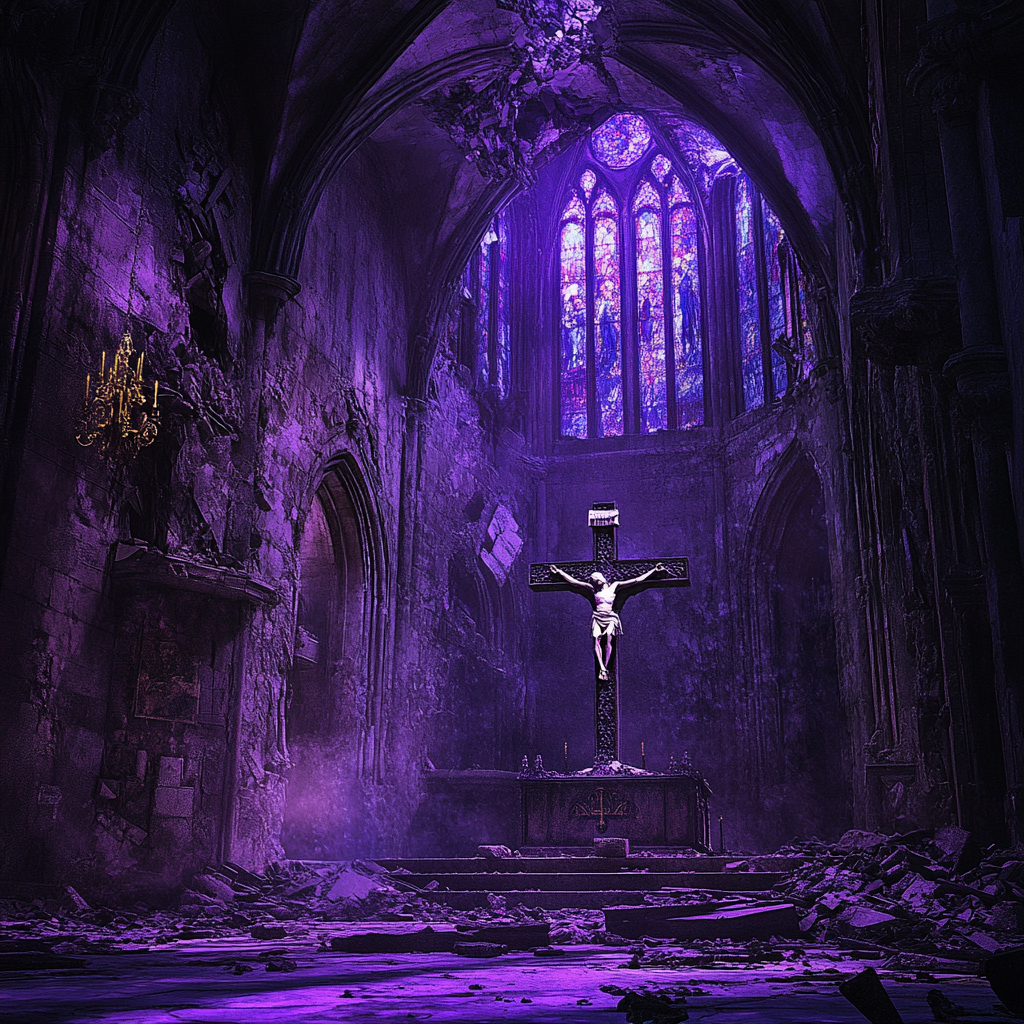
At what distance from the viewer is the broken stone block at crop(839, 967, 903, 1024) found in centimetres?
252

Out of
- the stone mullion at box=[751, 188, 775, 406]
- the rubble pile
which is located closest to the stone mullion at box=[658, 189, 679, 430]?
the stone mullion at box=[751, 188, 775, 406]

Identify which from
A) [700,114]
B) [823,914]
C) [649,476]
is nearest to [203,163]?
[700,114]

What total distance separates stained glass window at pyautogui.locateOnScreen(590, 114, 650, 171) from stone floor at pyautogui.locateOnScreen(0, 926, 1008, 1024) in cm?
1984

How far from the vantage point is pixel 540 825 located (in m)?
12.3

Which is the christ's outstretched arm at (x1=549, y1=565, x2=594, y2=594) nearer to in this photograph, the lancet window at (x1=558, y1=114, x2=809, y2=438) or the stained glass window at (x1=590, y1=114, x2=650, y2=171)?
the lancet window at (x1=558, y1=114, x2=809, y2=438)

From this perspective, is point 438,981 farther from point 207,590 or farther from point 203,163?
point 203,163

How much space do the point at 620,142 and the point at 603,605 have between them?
12947 mm

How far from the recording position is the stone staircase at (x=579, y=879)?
8500 millimetres

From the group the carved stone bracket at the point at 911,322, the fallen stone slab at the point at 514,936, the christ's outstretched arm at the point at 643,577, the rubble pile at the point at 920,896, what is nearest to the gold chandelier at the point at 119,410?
the fallen stone slab at the point at 514,936

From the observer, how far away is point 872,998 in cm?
253

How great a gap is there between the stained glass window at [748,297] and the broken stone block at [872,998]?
17911 mm

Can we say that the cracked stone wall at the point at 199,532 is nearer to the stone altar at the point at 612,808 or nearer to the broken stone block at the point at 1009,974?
the stone altar at the point at 612,808

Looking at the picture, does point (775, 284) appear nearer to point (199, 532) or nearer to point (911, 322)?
point (199, 532)

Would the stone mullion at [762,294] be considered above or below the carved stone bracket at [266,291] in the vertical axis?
above
